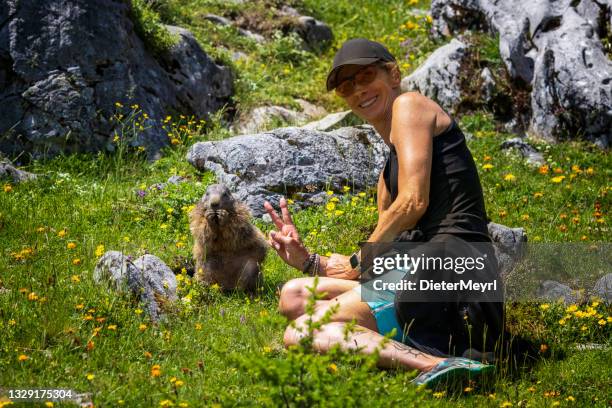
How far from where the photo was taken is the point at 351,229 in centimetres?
766

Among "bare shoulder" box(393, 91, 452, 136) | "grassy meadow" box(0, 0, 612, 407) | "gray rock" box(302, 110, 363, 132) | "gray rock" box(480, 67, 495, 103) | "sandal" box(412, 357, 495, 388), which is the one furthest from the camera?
"gray rock" box(480, 67, 495, 103)

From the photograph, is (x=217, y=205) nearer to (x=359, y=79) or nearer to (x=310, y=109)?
(x=359, y=79)

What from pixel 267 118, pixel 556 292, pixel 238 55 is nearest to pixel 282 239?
pixel 556 292

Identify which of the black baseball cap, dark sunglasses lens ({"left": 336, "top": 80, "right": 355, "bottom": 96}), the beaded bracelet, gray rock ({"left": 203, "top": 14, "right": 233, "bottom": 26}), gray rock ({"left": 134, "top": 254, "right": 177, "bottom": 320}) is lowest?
gray rock ({"left": 134, "top": 254, "right": 177, "bottom": 320})

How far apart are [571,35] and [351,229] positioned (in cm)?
534

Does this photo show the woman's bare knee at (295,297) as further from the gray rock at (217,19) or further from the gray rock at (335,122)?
the gray rock at (217,19)

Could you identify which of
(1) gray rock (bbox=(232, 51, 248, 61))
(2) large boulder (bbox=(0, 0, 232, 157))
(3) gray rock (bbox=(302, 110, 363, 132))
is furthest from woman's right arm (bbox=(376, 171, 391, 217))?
(1) gray rock (bbox=(232, 51, 248, 61))

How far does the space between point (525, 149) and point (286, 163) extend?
366 cm

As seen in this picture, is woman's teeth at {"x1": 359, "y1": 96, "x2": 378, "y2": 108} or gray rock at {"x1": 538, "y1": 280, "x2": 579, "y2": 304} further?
gray rock at {"x1": 538, "y1": 280, "x2": 579, "y2": 304}

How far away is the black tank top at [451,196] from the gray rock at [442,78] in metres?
6.26

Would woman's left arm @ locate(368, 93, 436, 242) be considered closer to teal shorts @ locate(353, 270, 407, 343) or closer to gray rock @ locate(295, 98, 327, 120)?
teal shorts @ locate(353, 270, 407, 343)

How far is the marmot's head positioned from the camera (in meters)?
6.20

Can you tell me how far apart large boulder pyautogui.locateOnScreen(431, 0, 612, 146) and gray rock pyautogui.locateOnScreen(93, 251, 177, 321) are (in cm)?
677

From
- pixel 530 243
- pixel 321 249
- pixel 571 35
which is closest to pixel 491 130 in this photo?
pixel 571 35
